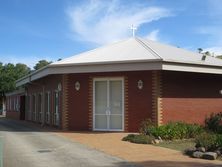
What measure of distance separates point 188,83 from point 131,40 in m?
4.79

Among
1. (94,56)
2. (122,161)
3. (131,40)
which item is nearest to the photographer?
(122,161)

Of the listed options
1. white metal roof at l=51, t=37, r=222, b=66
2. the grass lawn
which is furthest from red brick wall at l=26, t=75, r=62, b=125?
the grass lawn

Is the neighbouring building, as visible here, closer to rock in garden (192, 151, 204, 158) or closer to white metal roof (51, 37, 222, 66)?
white metal roof (51, 37, 222, 66)

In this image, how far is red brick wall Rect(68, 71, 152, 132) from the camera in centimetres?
2036

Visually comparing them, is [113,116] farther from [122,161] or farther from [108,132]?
[122,161]

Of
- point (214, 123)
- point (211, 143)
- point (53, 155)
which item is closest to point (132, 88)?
point (214, 123)

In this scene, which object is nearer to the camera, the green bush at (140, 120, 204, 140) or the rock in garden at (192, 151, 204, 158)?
the rock in garden at (192, 151, 204, 158)

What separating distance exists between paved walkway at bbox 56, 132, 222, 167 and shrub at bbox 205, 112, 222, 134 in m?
4.31

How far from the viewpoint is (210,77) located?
880 inches

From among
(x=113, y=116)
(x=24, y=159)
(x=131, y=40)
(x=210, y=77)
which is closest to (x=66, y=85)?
(x=113, y=116)

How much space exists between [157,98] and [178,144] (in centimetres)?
441

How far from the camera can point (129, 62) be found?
1944 cm

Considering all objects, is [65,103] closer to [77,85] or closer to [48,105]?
[77,85]

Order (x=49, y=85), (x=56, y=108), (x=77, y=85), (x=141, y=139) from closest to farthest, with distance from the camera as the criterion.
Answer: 1. (x=141, y=139)
2. (x=77, y=85)
3. (x=56, y=108)
4. (x=49, y=85)
